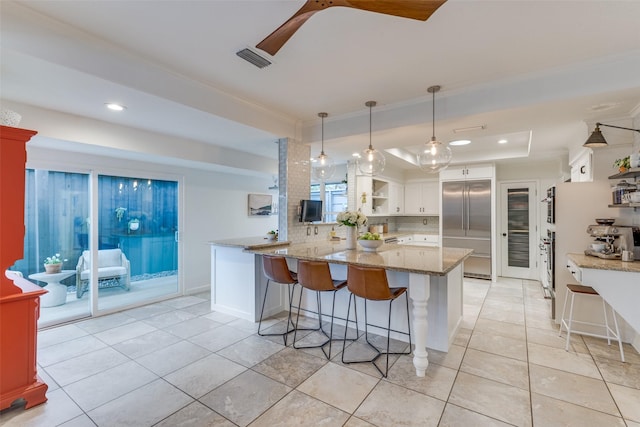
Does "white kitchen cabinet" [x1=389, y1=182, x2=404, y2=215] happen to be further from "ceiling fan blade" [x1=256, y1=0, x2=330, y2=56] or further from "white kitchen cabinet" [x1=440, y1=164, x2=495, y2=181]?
"ceiling fan blade" [x1=256, y1=0, x2=330, y2=56]

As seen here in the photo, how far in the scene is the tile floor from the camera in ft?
6.65

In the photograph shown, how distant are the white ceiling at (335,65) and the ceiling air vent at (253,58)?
2.5 inches

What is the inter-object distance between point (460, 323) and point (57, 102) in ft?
16.5

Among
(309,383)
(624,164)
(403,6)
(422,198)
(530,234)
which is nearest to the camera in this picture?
(403,6)

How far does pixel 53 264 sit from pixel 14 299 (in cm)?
211

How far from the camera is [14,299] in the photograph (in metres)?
2.13

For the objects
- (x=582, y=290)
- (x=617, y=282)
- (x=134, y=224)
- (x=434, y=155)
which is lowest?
(x=582, y=290)

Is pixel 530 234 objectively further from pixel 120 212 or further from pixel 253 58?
pixel 120 212

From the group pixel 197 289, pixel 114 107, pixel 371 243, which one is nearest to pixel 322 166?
pixel 371 243

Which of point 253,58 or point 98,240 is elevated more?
point 253,58

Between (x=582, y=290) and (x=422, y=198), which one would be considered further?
(x=422, y=198)

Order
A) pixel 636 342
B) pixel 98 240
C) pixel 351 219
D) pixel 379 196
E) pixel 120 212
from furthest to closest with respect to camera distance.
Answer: pixel 379 196 → pixel 120 212 → pixel 98 240 → pixel 351 219 → pixel 636 342

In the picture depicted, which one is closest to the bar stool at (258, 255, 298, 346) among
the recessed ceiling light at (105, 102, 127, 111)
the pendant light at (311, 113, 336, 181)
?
the pendant light at (311, 113, 336, 181)

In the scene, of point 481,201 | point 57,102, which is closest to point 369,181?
point 481,201
